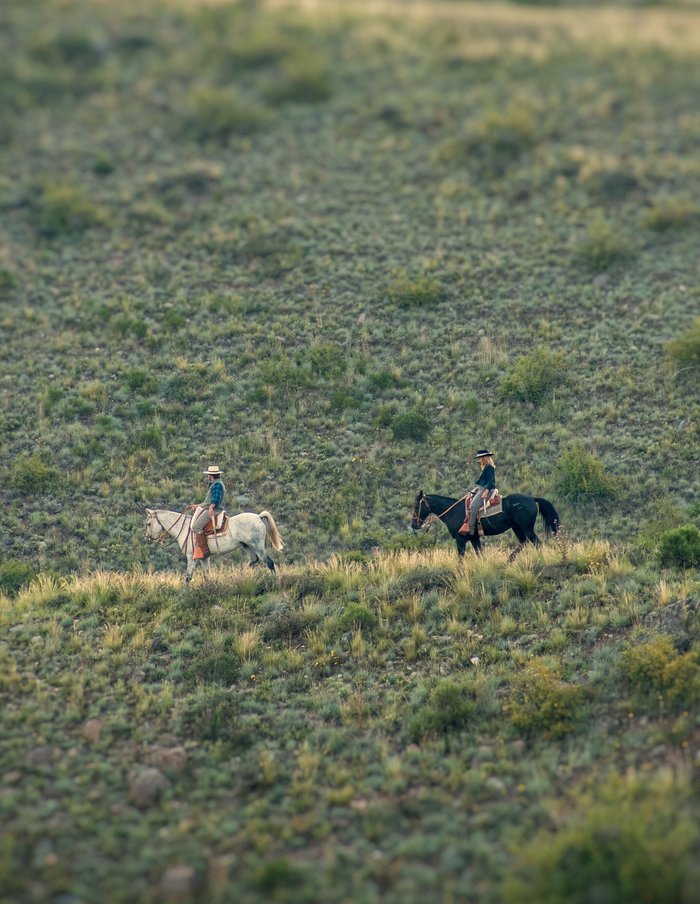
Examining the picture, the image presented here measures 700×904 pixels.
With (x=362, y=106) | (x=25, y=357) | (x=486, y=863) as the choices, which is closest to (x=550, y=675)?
(x=486, y=863)

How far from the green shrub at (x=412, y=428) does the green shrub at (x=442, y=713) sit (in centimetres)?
1041

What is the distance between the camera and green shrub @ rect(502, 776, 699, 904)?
36.3 ft

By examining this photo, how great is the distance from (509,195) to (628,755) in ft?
84.1

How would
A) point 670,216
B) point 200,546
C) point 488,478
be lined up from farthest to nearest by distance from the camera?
point 670,216 < point 200,546 < point 488,478

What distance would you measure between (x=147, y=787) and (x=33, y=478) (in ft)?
38.8

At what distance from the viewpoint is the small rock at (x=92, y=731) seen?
47.2 ft

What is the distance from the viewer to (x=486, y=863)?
1202 cm

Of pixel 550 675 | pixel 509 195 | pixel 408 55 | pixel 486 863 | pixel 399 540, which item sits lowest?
pixel 486 863

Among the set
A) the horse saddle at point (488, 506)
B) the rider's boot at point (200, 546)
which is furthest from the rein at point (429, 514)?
the rider's boot at point (200, 546)

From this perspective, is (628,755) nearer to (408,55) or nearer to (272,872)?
(272,872)

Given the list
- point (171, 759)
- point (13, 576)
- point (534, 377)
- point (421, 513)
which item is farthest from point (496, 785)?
point (534, 377)

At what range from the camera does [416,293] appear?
2994cm

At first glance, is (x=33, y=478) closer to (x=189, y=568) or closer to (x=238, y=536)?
(x=189, y=568)

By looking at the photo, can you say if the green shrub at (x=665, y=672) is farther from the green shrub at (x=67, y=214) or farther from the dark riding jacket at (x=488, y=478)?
the green shrub at (x=67, y=214)
